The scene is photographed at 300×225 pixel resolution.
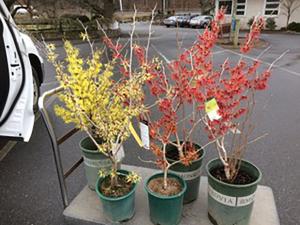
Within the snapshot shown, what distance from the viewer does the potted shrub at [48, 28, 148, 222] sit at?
189 centimetres

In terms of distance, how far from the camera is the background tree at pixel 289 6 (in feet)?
63.3

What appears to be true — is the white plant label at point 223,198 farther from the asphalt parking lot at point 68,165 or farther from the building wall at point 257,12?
the building wall at point 257,12

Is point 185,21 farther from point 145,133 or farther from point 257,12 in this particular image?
point 145,133

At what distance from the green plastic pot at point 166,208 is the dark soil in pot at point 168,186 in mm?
41

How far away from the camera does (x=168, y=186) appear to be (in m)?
1.99

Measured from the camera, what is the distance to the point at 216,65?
819 cm

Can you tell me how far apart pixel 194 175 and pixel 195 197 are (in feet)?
0.74

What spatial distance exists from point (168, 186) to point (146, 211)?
0.32 m

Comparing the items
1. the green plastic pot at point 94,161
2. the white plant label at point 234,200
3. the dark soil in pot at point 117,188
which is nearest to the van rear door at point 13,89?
the green plastic pot at point 94,161

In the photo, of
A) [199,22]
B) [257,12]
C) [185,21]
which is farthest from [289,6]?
[185,21]

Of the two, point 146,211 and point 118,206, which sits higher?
point 118,206

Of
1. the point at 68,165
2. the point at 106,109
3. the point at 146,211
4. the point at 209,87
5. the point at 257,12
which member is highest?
the point at 209,87

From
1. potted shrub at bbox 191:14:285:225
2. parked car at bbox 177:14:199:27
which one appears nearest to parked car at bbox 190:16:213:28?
parked car at bbox 177:14:199:27

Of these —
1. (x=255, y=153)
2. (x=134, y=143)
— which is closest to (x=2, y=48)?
(x=134, y=143)
